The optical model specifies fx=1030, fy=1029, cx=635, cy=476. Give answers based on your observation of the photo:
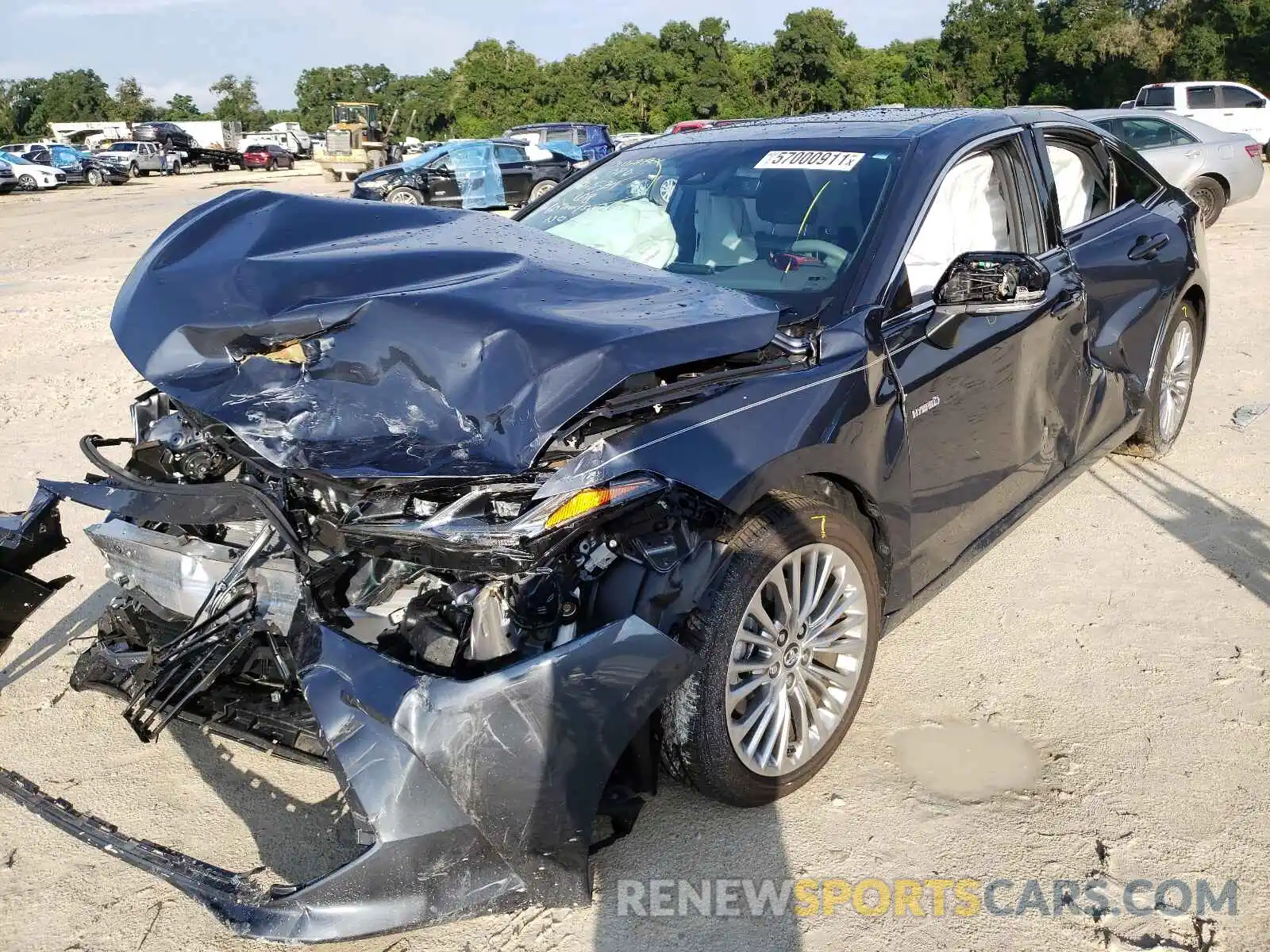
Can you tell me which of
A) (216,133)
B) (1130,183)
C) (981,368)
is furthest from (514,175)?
(216,133)

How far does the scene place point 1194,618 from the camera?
3.96 m

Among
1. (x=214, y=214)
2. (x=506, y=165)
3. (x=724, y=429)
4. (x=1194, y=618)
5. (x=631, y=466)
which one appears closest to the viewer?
(x=631, y=466)

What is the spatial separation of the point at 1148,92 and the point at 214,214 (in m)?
23.4

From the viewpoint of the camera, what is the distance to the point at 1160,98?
21609mm

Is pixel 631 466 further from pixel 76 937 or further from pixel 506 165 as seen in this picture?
pixel 506 165

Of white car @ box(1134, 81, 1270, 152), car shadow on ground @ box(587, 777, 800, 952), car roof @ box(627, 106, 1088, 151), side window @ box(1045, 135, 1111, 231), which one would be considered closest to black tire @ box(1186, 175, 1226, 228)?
white car @ box(1134, 81, 1270, 152)

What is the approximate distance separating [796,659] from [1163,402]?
3465 millimetres

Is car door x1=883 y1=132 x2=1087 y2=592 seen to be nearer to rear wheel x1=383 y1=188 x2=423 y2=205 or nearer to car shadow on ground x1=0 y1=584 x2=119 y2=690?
car shadow on ground x1=0 y1=584 x2=119 y2=690

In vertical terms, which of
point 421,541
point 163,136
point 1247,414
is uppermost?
point 163,136

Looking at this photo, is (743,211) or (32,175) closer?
(743,211)

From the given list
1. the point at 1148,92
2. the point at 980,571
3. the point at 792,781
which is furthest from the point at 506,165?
the point at 792,781

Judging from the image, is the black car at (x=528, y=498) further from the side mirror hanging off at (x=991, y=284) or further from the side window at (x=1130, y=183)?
the side window at (x=1130, y=183)

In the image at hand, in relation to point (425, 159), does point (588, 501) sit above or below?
below

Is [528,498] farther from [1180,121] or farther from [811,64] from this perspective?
[811,64]
